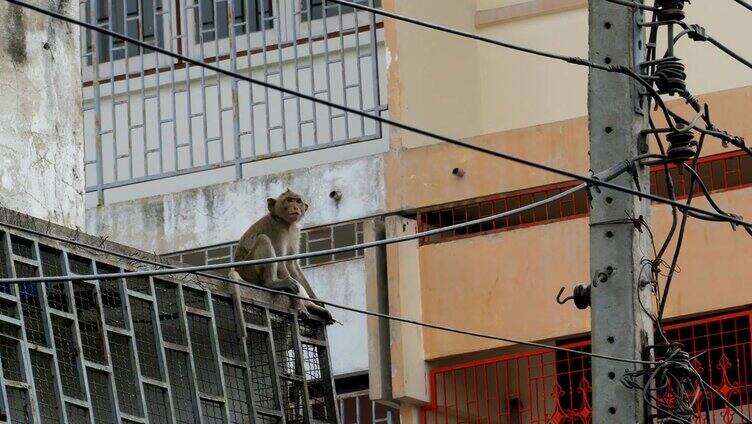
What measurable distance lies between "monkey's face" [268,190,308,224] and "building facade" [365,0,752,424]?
239 centimetres

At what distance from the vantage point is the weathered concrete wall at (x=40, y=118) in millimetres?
18203

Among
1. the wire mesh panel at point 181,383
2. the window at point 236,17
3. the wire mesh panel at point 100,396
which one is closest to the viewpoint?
the wire mesh panel at point 100,396

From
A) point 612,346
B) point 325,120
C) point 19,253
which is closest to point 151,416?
point 19,253

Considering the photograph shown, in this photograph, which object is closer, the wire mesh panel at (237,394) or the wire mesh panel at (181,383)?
the wire mesh panel at (181,383)

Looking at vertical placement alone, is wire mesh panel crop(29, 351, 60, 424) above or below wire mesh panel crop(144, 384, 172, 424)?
below

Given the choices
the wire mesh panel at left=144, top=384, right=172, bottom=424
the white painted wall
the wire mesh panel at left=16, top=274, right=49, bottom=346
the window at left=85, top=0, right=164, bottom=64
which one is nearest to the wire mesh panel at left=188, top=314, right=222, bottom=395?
the wire mesh panel at left=144, top=384, right=172, bottom=424

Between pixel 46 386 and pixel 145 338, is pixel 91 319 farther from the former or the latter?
pixel 46 386

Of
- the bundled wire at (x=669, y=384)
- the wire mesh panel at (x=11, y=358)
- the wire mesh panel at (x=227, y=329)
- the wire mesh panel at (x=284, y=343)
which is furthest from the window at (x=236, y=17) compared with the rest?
the bundled wire at (x=669, y=384)

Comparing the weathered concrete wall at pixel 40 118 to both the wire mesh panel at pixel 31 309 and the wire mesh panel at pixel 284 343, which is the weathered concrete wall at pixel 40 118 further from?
the wire mesh panel at pixel 31 309

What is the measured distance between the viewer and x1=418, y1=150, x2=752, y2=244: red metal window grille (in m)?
22.0

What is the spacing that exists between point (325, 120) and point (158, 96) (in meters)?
1.76

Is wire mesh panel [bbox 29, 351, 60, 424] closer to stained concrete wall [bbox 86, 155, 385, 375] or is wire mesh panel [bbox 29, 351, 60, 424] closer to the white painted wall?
stained concrete wall [bbox 86, 155, 385, 375]

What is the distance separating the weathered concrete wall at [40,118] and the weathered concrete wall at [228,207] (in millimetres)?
4874

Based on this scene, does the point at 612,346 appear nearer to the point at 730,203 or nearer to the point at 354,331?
the point at 730,203
